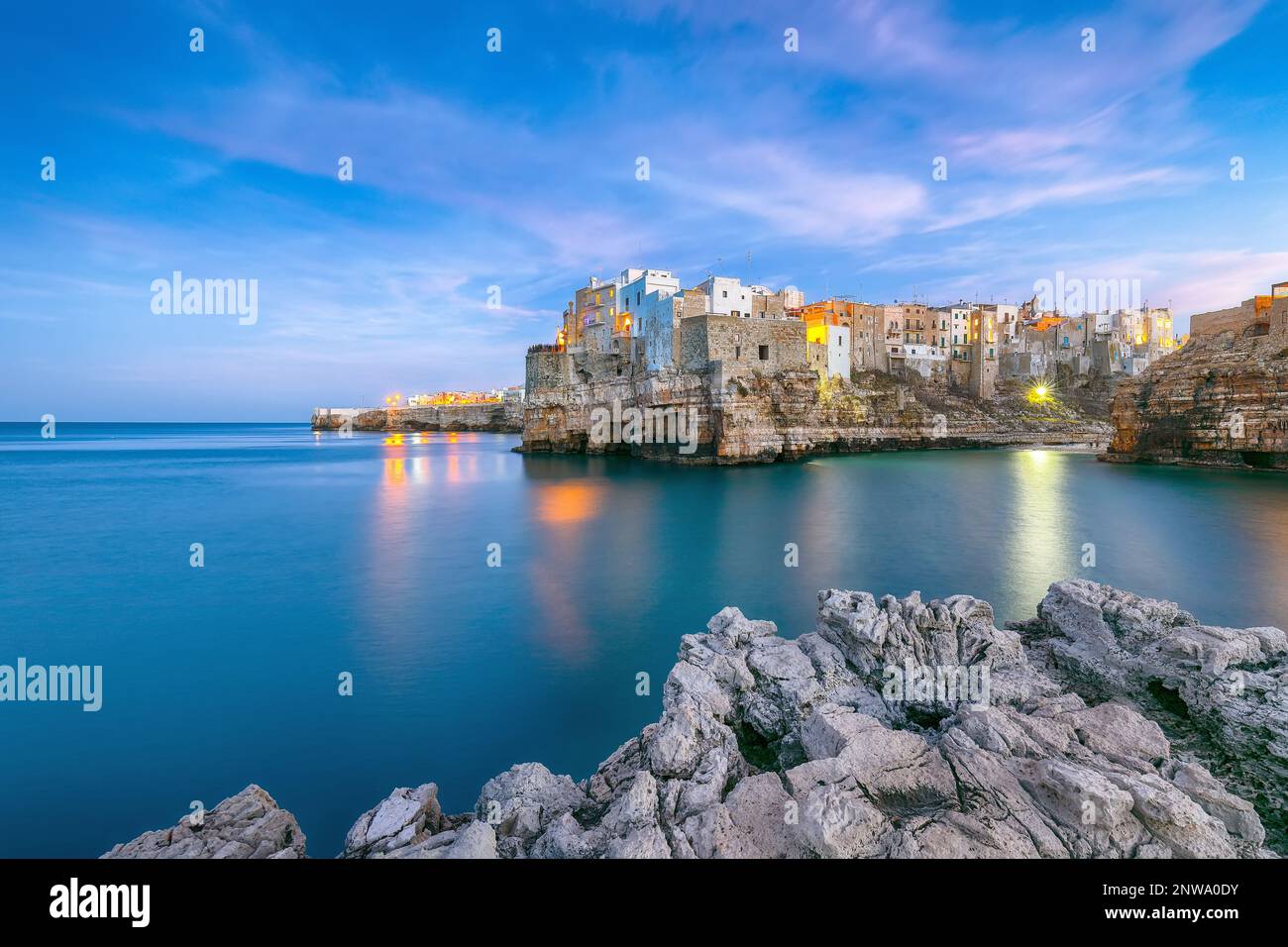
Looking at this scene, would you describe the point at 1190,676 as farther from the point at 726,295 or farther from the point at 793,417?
the point at 726,295

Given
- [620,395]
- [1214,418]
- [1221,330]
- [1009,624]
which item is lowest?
[1009,624]

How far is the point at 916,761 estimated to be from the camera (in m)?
4.34

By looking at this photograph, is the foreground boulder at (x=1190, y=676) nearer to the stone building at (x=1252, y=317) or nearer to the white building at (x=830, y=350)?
the stone building at (x=1252, y=317)

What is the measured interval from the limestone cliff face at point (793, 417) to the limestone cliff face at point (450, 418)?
5367 cm

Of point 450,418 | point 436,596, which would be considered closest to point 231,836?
point 436,596

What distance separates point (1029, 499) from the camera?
25062 millimetres

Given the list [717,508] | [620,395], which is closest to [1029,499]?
[717,508]

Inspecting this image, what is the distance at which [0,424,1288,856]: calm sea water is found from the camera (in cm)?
645

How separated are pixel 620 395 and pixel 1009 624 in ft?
113

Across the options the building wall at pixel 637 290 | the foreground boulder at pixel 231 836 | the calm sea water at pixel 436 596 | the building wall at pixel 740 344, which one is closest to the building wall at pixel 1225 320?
the calm sea water at pixel 436 596

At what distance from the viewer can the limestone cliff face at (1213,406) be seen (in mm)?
28938

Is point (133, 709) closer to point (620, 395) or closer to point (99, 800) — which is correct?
point (99, 800)

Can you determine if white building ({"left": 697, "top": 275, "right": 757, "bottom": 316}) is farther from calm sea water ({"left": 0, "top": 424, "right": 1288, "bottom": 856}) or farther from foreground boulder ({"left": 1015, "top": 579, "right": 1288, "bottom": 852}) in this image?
foreground boulder ({"left": 1015, "top": 579, "right": 1288, "bottom": 852})
